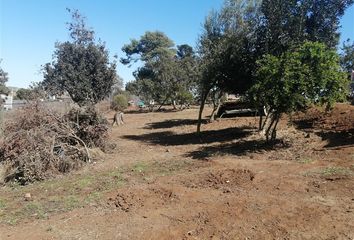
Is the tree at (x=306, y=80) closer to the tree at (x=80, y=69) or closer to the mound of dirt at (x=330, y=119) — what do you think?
the mound of dirt at (x=330, y=119)

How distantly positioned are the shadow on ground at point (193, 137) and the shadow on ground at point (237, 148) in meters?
1.52

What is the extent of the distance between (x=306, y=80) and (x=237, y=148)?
9.51ft

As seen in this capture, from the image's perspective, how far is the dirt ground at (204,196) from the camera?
18.4 feet

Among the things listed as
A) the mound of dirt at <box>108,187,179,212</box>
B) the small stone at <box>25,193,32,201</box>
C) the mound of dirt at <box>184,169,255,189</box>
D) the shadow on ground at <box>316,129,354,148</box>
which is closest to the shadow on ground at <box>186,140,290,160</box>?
the shadow on ground at <box>316,129,354,148</box>

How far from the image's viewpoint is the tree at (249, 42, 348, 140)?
33.4ft

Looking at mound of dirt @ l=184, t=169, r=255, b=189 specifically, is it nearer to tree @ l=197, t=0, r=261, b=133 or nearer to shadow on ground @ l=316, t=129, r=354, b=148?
shadow on ground @ l=316, t=129, r=354, b=148

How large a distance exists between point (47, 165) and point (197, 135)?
751 centimetres

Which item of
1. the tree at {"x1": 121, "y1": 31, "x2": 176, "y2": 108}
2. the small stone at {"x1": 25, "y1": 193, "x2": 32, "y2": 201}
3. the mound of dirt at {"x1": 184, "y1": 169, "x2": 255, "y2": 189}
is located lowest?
the small stone at {"x1": 25, "y1": 193, "x2": 32, "y2": 201}

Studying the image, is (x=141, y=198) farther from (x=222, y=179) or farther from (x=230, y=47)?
(x=230, y=47)

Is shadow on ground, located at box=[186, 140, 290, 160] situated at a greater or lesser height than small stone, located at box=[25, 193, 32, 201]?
greater

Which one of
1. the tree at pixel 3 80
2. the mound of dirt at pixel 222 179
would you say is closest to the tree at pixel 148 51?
the tree at pixel 3 80

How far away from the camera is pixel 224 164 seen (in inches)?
371

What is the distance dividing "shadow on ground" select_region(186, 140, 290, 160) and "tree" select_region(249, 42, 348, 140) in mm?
1319

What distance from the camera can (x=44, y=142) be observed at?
32.1ft
